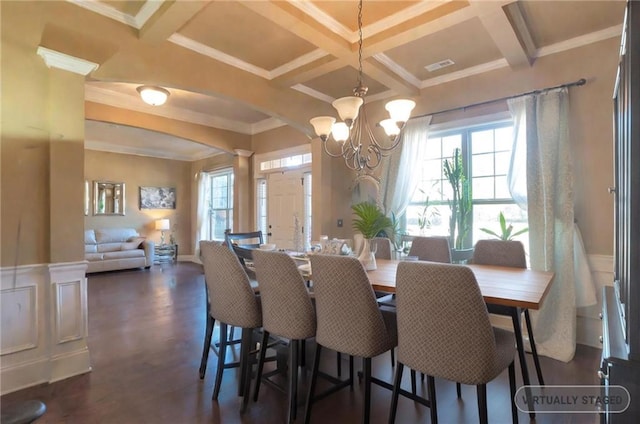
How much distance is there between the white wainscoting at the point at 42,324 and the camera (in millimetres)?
2322

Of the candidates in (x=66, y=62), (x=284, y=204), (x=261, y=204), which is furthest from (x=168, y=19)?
(x=261, y=204)

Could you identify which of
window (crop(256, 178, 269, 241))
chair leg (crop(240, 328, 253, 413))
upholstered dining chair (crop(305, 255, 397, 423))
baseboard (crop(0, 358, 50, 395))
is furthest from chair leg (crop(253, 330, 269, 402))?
window (crop(256, 178, 269, 241))

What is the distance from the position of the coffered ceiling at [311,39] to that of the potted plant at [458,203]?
1.07m

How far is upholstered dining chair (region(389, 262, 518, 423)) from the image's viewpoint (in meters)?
1.47

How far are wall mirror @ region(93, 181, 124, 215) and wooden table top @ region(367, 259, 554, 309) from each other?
24.2 feet

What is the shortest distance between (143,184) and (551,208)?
27.2 feet

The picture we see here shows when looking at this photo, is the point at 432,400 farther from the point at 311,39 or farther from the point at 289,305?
the point at 311,39

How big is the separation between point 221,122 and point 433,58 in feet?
12.3

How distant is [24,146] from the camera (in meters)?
2.37

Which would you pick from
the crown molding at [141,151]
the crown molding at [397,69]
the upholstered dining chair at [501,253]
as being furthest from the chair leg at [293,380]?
the crown molding at [141,151]

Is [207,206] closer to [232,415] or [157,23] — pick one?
[157,23]

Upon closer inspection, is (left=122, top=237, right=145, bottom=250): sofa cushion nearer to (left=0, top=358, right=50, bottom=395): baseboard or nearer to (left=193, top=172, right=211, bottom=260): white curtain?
(left=193, top=172, right=211, bottom=260): white curtain

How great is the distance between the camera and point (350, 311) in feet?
5.89

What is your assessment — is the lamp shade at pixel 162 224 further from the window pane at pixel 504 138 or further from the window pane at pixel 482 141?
the window pane at pixel 504 138
